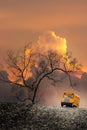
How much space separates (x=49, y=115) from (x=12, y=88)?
4483 cm

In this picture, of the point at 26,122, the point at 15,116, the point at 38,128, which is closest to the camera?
the point at 38,128

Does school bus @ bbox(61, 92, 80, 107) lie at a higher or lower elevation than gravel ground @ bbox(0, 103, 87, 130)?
higher

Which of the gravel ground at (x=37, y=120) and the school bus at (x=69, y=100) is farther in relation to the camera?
the school bus at (x=69, y=100)

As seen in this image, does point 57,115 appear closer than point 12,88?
Yes

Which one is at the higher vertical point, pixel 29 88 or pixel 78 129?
pixel 29 88

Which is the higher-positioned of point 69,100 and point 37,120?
point 69,100

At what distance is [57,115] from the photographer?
52375 millimetres

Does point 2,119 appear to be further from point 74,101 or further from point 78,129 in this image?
point 74,101

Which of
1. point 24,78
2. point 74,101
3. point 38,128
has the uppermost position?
point 24,78

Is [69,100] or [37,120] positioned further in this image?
[69,100]

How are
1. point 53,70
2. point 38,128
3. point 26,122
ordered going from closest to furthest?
point 38,128, point 26,122, point 53,70

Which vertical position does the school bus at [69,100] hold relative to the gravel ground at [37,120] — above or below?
above

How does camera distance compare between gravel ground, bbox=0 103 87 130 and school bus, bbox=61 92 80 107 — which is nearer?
gravel ground, bbox=0 103 87 130

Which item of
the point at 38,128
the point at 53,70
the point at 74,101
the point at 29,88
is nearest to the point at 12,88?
the point at 29,88
